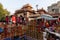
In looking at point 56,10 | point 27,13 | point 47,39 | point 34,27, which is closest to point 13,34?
point 34,27

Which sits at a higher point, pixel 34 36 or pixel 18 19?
pixel 18 19

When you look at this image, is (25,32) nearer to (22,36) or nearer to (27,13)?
Answer: (22,36)

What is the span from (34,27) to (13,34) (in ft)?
5.59

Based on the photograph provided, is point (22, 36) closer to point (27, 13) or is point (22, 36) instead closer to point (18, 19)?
point (18, 19)

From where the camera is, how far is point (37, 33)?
1143cm

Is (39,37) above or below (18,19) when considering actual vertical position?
below

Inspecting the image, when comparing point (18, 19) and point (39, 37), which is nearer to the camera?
point (39, 37)

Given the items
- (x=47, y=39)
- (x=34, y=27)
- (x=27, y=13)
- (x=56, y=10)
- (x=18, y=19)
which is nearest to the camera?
(x=47, y=39)

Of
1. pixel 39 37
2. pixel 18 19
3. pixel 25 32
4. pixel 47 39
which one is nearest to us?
pixel 47 39

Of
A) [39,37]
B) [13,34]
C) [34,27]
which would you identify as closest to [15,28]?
[13,34]

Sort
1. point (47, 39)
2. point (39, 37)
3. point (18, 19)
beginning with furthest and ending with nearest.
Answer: point (18, 19) → point (39, 37) → point (47, 39)

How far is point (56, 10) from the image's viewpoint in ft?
121

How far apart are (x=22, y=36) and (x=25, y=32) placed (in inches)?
13.8

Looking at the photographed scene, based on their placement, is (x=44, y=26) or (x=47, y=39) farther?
(x=44, y=26)
